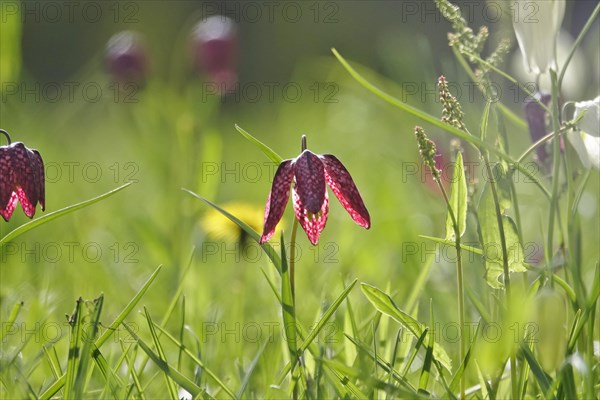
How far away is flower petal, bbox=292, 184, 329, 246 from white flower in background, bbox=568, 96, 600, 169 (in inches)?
9.7

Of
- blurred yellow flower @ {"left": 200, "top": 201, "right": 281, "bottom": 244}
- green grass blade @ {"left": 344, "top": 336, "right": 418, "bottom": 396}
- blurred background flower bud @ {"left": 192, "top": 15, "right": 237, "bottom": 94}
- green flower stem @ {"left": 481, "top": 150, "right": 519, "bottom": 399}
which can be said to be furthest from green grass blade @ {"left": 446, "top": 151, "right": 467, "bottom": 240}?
blurred background flower bud @ {"left": 192, "top": 15, "right": 237, "bottom": 94}

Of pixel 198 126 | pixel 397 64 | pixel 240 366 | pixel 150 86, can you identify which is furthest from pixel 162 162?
pixel 240 366

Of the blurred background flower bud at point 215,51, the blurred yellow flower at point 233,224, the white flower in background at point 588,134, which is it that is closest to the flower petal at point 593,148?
the white flower in background at point 588,134

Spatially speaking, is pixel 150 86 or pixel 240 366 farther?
pixel 150 86

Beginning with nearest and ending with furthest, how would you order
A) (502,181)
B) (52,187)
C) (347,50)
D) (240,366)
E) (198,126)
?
(502,181)
(240,366)
(198,126)
(52,187)
(347,50)

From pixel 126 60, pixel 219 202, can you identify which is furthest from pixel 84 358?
pixel 219 202

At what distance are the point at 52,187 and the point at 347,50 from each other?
8.76ft

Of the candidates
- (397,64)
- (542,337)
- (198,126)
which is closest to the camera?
(542,337)

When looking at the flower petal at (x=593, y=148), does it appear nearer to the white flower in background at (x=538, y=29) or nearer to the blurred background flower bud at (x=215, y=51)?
the white flower in background at (x=538, y=29)

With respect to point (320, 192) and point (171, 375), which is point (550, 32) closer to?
point (320, 192)

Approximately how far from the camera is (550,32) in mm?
850

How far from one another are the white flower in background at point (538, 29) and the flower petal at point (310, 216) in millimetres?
258

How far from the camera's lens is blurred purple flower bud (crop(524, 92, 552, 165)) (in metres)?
0.95

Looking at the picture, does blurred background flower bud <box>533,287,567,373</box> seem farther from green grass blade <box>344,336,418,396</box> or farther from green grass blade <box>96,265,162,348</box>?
green grass blade <box>96,265,162,348</box>
